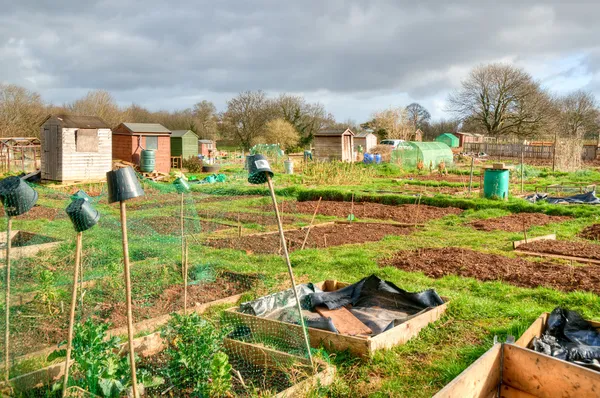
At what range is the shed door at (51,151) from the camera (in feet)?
75.8

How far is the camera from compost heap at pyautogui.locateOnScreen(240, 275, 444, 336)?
582 centimetres

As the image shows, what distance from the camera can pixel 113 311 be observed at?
19.8ft

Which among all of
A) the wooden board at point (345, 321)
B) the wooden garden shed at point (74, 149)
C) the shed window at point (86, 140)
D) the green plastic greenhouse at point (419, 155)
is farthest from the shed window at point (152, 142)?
the wooden board at point (345, 321)

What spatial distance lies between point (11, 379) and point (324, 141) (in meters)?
33.6

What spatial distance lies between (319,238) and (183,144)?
24917 millimetres

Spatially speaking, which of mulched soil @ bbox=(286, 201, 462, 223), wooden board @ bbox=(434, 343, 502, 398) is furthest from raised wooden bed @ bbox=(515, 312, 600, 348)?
mulched soil @ bbox=(286, 201, 462, 223)

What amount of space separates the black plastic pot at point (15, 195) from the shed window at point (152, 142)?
2641 centimetres

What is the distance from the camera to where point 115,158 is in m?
31.1

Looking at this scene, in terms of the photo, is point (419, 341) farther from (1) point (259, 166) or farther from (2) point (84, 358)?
(2) point (84, 358)

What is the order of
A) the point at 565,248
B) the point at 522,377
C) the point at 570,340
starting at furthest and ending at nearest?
the point at 565,248, the point at 570,340, the point at 522,377

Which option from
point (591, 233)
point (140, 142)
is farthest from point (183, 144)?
point (591, 233)

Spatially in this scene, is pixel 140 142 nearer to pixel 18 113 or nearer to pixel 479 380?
pixel 18 113

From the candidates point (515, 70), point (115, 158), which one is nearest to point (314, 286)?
point (115, 158)

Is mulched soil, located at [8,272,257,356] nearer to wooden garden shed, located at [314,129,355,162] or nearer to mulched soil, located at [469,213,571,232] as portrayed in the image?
mulched soil, located at [469,213,571,232]
